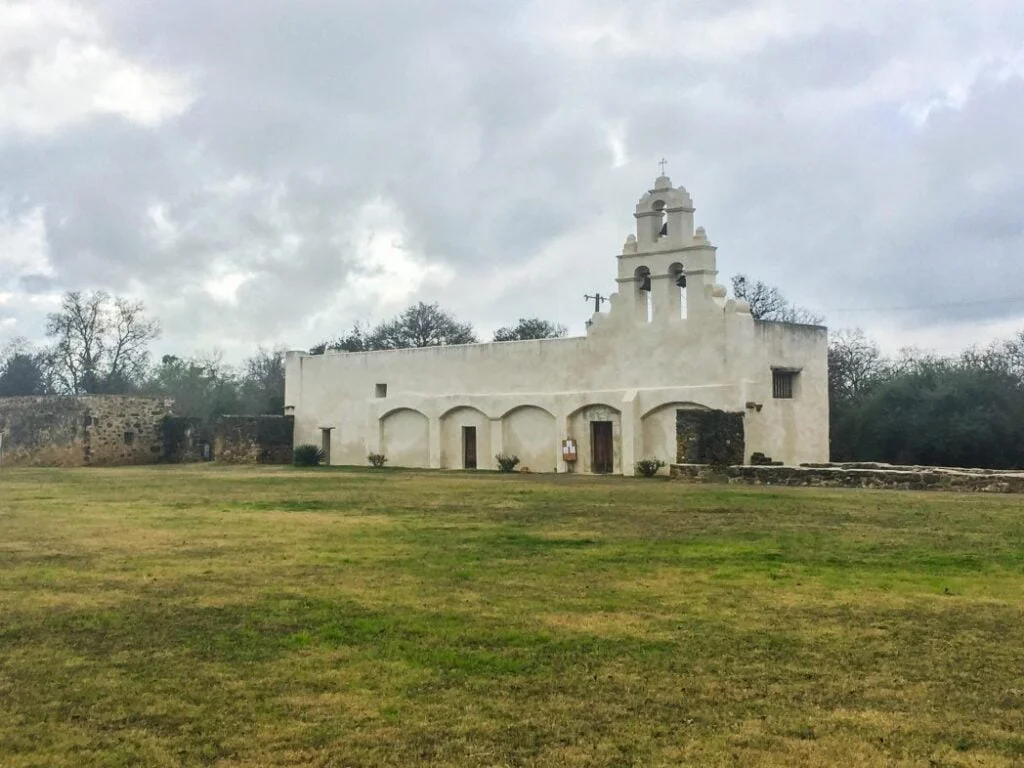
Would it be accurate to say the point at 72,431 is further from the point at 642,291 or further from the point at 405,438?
the point at 642,291

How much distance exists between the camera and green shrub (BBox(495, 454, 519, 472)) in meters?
29.9

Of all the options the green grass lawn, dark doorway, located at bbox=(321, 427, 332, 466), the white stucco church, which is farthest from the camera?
dark doorway, located at bbox=(321, 427, 332, 466)

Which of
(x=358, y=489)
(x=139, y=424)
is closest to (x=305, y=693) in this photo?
(x=358, y=489)

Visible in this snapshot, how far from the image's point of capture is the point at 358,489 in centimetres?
2022

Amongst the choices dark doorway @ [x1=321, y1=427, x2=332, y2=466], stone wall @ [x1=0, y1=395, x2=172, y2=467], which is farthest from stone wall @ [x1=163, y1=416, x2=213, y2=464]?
dark doorway @ [x1=321, y1=427, x2=332, y2=466]

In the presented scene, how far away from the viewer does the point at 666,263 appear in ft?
91.0

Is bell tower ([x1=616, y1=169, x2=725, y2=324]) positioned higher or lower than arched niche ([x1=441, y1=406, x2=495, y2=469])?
higher

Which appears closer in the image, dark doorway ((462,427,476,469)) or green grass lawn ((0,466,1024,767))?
green grass lawn ((0,466,1024,767))

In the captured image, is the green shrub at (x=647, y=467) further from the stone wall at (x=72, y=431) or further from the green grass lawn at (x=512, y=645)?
the stone wall at (x=72, y=431)

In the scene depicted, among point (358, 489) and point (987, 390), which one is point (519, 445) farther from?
point (987, 390)

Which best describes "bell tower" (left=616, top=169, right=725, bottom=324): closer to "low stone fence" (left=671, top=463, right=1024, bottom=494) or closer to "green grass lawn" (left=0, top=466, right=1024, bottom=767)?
"low stone fence" (left=671, top=463, right=1024, bottom=494)

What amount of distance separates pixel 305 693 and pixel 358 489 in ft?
49.5

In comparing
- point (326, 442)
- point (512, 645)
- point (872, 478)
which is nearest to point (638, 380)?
point (872, 478)

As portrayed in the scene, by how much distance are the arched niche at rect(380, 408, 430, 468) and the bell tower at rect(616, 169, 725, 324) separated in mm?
8160
